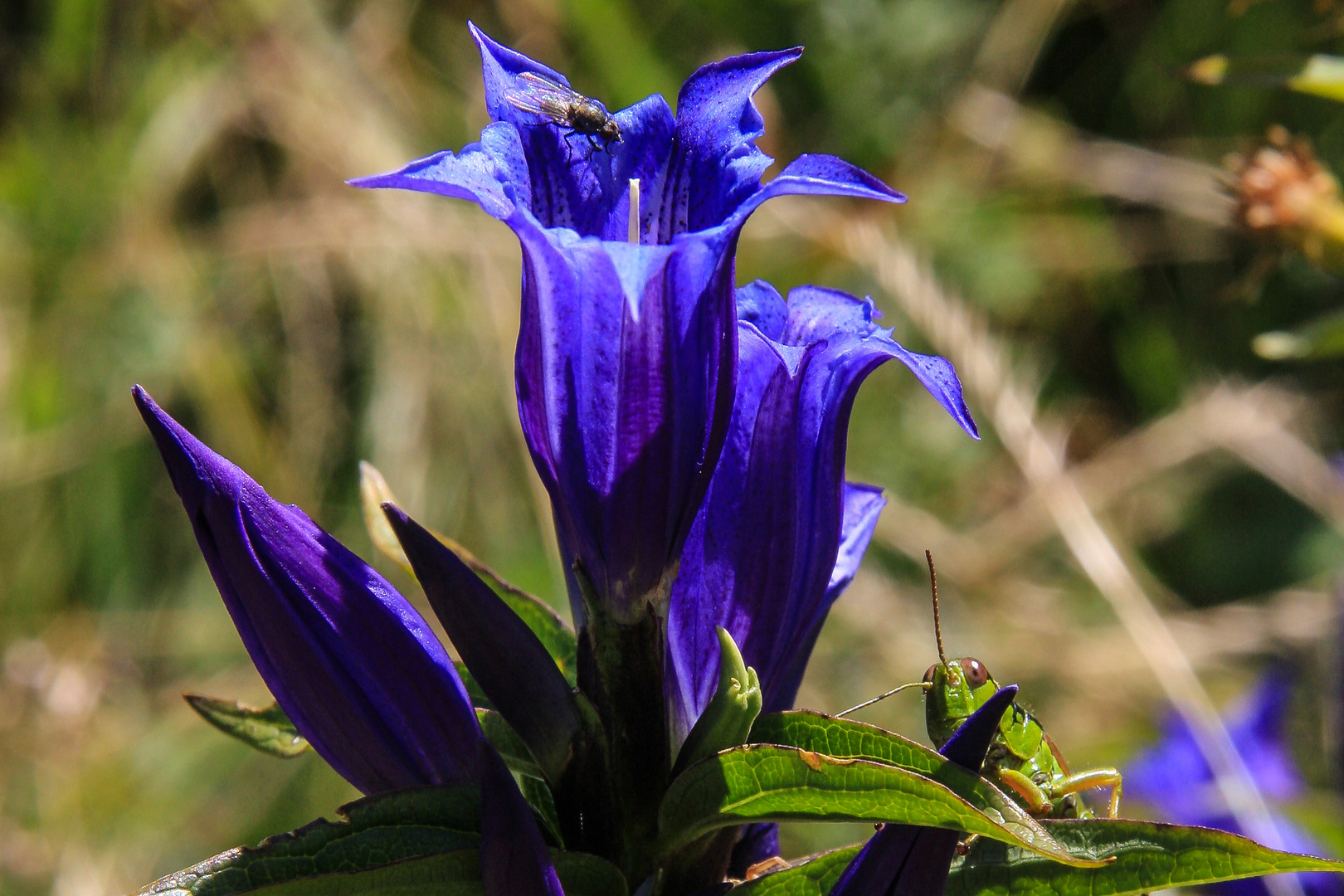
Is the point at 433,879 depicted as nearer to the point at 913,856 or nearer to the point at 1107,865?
the point at 913,856

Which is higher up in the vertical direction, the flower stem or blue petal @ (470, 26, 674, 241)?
blue petal @ (470, 26, 674, 241)

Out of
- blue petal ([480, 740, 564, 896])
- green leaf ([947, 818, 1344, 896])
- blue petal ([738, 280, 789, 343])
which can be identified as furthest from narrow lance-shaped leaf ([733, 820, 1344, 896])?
blue petal ([738, 280, 789, 343])

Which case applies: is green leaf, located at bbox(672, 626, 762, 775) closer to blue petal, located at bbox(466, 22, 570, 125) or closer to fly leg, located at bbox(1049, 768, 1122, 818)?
fly leg, located at bbox(1049, 768, 1122, 818)

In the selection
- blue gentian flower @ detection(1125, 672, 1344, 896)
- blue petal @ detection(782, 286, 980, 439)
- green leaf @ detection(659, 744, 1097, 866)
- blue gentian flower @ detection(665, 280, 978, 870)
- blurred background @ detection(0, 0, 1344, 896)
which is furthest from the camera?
blurred background @ detection(0, 0, 1344, 896)

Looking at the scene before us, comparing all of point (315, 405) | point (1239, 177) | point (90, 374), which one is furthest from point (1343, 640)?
point (90, 374)

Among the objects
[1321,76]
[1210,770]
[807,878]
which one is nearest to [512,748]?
[807,878]

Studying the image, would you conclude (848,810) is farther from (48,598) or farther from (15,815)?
(48,598)
